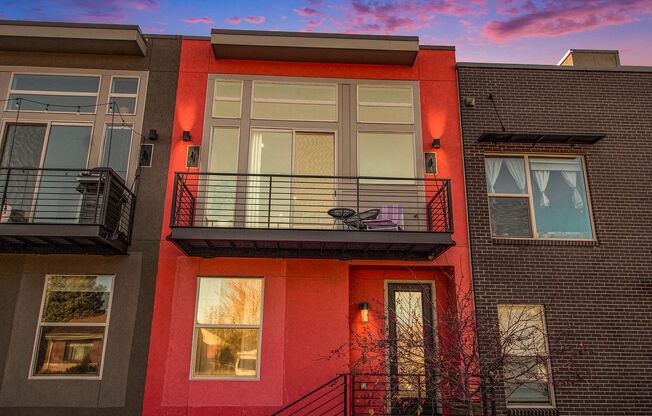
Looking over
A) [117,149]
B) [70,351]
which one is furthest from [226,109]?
[70,351]

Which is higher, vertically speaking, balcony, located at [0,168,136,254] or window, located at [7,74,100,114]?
window, located at [7,74,100,114]

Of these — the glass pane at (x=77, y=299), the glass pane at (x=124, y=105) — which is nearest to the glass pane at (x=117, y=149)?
the glass pane at (x=124, y=105)

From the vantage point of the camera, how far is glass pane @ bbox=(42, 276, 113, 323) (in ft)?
23.5

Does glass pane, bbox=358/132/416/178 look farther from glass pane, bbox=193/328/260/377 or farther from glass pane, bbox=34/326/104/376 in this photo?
glass pane, bbox=34/326/104/376

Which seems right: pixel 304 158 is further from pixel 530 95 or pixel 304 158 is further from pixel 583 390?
pixel 583 390

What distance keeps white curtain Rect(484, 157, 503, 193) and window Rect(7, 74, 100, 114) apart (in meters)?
7.87

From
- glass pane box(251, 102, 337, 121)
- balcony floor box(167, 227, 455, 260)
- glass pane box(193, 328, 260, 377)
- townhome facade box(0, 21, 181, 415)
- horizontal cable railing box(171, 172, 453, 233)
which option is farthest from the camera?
glass pane box(251, 102, 337, 121)

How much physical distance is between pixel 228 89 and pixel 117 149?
246 cm

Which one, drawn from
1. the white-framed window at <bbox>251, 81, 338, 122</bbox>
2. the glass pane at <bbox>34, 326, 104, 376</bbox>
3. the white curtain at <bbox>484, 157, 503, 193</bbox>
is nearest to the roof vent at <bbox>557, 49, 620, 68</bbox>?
the white curtain at <bbox>484, 157, 503, 193</bbox>

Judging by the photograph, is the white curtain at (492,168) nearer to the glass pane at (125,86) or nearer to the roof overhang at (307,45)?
the roof overhang at (307,45)

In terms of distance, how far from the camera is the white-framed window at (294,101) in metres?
8.40

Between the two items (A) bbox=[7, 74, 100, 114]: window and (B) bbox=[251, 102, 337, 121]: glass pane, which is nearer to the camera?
(A) bbox=[7, 74, 100, 114]: window

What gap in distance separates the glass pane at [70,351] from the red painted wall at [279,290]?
0.96 m

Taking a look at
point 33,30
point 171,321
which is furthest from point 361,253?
point 33,30
